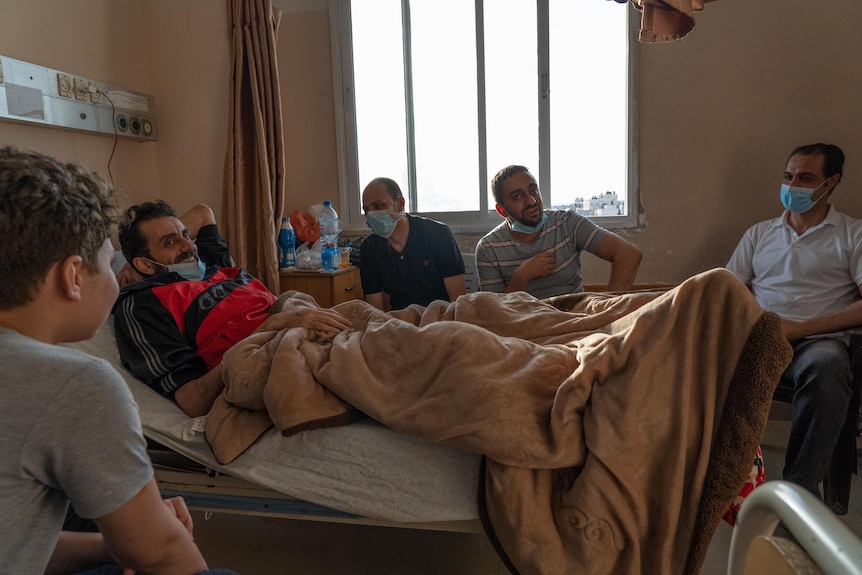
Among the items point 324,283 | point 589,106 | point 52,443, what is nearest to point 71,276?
point 52,443

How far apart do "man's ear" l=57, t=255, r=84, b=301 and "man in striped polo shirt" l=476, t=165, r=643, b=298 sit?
6.01ft

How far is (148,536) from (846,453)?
2.04 metres

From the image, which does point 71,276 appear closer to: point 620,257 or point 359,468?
point 359,468

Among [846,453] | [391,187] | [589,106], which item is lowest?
[846,453]

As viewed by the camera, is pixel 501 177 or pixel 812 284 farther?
pixel 501 177

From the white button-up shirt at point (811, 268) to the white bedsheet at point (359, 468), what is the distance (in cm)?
171

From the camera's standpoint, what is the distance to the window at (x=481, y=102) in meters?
3.07

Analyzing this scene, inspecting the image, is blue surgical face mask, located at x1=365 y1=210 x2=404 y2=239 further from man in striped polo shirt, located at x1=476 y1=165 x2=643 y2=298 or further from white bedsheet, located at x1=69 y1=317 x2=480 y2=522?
white bedsheet, located at x1=69 y1=317 x2=480 y2=522

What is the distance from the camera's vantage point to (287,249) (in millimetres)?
3182

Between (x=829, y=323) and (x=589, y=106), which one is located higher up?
(x=589, y=106)

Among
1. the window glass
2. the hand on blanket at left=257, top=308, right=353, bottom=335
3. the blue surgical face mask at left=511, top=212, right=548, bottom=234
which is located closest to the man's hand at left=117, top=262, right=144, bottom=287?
the hand on blanket at left=257, top=308, right=353, bottom=335

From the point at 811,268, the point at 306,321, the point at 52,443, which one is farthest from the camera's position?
the point at 811,268

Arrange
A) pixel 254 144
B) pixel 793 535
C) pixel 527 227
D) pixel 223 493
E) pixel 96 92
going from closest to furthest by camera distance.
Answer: pixel 793 535 → pixel 223 493 → pixel 527 227 → pixel 96 92 → pixel 254 144

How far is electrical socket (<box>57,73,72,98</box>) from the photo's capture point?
274 cm
